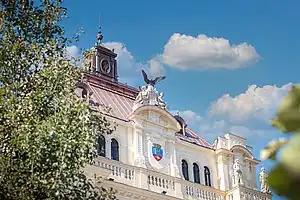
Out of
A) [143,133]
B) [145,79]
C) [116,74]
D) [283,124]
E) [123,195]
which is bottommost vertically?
[283,124]

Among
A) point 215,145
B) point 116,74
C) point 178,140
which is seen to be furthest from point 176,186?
point 116,74

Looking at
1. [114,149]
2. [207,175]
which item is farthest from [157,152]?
[207,175]

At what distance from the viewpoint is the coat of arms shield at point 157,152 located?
2738 centimetres

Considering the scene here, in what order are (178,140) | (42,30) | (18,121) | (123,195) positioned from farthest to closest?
(178,140) → (123,195) → (42,30) → (18,121)

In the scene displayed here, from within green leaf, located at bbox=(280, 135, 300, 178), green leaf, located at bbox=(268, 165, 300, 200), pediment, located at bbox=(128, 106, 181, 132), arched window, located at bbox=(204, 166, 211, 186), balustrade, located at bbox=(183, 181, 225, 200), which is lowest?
green leaf, located at bbox=(268, 165, 300, 200)

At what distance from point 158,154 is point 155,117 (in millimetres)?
1936

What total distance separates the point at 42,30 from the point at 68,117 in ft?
10.3

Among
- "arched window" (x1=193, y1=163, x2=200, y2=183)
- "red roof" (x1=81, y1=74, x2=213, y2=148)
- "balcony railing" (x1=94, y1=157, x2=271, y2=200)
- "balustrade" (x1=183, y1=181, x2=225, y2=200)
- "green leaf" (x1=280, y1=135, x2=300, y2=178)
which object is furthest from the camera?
"red roof" (x1=81, y1=74, x2=213, y2=148)

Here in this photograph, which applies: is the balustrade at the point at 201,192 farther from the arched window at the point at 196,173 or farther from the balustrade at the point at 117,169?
the balustrade at the point at 117,169

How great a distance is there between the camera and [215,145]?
31.0 m

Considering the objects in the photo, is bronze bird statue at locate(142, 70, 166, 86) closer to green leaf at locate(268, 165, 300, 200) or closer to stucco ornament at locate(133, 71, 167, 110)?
stucco ornament at locate(133, 71, 167, 110)

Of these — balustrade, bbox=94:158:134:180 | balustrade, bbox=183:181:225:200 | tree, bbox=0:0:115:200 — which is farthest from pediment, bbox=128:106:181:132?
tree, bbox=0:0:115:200

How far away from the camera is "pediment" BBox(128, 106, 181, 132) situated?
27.3 meters

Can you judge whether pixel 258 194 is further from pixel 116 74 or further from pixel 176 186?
pixel 116 74
